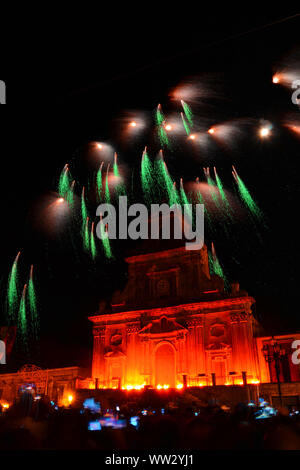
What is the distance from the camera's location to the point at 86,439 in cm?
695

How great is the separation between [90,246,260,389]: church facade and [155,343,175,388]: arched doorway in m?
0.08

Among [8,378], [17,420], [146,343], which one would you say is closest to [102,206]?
[146,343]

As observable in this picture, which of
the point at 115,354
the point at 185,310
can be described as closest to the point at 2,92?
the point at 185,310

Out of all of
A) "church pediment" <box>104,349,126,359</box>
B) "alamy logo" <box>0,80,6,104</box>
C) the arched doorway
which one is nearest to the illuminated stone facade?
"church pediment" <box>104,349,126,359</box>

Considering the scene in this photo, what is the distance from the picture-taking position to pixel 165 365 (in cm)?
3581

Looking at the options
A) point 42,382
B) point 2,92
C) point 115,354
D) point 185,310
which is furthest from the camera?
point 115,354

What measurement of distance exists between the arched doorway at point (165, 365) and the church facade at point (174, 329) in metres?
0.08

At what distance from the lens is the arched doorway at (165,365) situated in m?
35.2

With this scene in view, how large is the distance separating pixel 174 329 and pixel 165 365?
136 inches

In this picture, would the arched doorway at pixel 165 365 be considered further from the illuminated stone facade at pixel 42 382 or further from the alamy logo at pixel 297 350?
the alamy logo at pixel 297 350

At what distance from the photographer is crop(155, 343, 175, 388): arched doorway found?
115ft

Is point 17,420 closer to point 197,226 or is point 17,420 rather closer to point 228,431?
point 228,431

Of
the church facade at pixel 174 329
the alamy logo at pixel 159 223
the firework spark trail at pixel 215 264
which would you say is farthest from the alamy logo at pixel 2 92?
the firework spark trail at pixel 215 264

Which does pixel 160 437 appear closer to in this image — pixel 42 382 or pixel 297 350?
pixel 297 350
